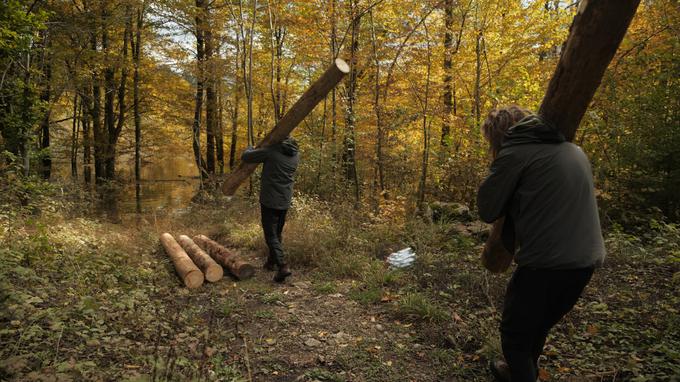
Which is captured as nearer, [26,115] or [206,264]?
[206,264]

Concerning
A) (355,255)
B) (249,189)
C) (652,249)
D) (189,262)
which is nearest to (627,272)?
(652,249)

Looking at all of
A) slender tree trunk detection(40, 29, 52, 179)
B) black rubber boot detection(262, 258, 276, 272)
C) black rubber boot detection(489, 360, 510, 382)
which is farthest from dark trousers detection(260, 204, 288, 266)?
slender tree trunk detection(40, 29, 52, 179)

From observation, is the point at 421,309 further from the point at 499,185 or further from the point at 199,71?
the point at 199,71

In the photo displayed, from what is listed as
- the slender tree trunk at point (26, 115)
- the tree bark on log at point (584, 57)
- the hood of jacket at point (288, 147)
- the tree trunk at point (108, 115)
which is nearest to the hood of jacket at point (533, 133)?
the tree bark on log at point (584, 57)

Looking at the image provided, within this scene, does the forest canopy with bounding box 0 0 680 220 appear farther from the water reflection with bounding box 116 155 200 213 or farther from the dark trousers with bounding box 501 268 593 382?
the dark trousers with bounding box 501 268 593 382

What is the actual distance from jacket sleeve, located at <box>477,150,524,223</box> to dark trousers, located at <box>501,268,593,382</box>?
1.36ft

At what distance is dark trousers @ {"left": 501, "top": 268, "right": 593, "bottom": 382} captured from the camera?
221 centimetres

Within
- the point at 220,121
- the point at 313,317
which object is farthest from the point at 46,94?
the point at 313,317

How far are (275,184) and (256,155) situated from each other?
1.76ft

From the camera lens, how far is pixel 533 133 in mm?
2240

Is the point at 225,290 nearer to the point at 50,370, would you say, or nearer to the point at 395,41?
the point at 50,370

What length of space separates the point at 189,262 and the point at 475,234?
5.24m

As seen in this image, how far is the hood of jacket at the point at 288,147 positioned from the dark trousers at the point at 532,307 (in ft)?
12.9

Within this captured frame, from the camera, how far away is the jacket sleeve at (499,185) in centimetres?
226
